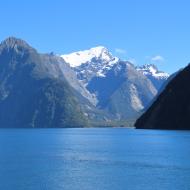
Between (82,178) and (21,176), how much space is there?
12.7 metres

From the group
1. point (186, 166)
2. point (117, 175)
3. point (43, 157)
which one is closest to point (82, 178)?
point (117, 175)

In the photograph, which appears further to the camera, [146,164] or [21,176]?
[146,164]

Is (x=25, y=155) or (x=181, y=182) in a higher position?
(x=181, y=182)

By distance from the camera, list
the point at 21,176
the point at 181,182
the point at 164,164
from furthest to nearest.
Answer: the point at 164,164, the point at 21,176, the point at 181,182

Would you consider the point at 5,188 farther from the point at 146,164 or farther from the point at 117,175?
the point at 146,164

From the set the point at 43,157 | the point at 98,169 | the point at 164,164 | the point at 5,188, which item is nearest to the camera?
the point at 5,188

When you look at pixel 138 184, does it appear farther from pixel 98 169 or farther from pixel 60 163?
pixel 60 163

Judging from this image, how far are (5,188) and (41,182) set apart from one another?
8652 millimetres

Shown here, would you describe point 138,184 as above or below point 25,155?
above

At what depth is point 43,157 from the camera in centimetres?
15638

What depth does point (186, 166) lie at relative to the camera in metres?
127

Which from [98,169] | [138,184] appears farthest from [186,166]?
[138,184]

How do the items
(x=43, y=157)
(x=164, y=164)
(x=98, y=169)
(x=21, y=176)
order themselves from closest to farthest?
(x=21, y=176) < (x=98, y=169) < (x=164, y=164) < (x=43, y=157)

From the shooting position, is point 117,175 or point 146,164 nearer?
point 117,175
